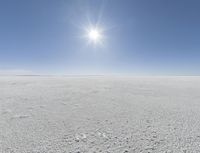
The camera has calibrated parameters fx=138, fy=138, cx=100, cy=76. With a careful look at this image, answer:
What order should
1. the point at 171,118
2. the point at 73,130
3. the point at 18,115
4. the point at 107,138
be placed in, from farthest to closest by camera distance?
the point at 18,115, the point at 171,118, the point at 73,130, the point at 107,138

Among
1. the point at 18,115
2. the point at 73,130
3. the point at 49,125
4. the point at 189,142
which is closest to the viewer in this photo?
the point at 189,142

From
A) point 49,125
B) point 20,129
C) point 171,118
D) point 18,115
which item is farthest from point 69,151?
point 171,118

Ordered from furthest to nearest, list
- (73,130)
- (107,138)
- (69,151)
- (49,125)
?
(49,125) < (73,130) < (107,138) < (69,151)

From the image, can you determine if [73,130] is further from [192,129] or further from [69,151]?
[192,129]

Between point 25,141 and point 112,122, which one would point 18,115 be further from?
point 112,122

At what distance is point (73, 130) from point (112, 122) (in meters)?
1.47

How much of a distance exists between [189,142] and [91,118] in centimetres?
331

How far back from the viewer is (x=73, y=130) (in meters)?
4.44

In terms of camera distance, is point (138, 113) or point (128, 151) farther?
point (138, 113)

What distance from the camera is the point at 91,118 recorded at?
5.55 meters

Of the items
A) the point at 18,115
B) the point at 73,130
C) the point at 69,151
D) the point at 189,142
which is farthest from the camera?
the point at 18,115

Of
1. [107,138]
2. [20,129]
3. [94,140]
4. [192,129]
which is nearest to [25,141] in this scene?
[20,129]

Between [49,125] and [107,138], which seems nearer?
[107,138]

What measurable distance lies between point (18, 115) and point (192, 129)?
21.7 feet
